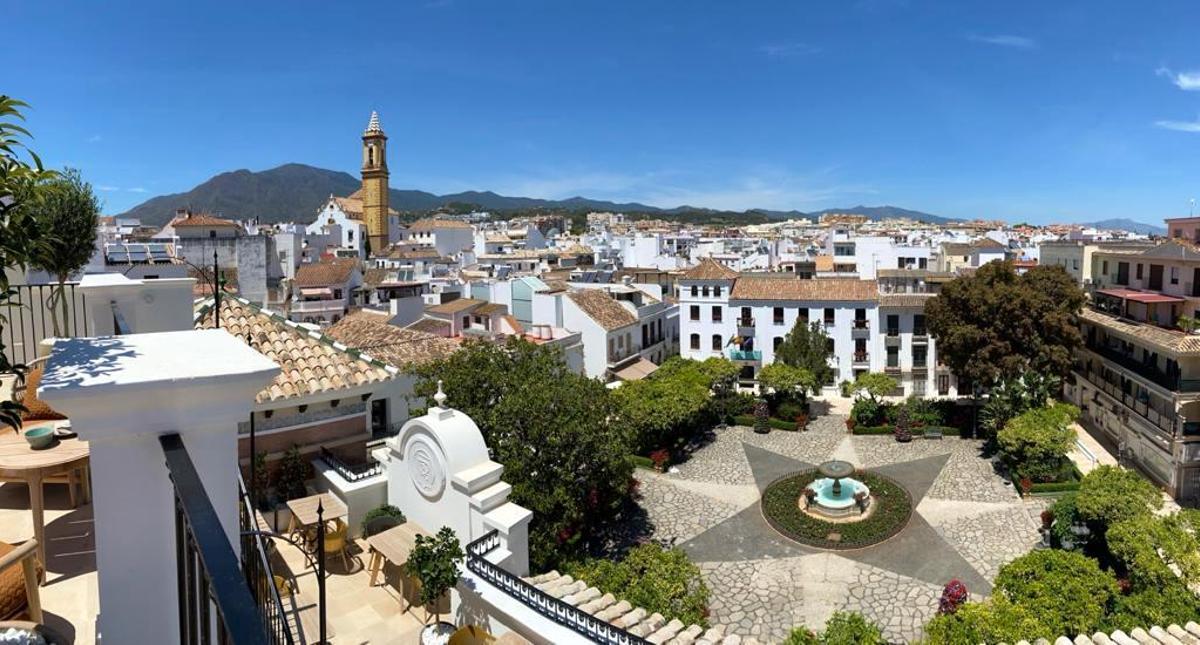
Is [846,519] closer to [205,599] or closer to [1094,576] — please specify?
[1094,576]

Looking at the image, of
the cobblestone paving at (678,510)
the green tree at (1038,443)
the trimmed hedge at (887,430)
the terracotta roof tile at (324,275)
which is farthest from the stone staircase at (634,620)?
the terracotta roof tile at (324,275)

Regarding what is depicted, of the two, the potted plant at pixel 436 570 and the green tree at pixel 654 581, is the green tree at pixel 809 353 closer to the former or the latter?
the green tree at pixel 654 581

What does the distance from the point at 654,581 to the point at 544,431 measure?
387 centimetres

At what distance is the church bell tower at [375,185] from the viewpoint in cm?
8069

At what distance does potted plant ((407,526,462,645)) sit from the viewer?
35.0 ft

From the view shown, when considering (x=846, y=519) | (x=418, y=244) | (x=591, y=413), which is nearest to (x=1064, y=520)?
(x=846, y=519)

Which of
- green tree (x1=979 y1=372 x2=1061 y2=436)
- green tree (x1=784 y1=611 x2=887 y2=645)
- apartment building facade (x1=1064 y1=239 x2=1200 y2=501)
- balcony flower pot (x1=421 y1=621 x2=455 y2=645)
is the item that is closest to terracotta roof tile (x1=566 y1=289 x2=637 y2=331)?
green tree (x1=979 y1=372 x2=1061 y2=436)

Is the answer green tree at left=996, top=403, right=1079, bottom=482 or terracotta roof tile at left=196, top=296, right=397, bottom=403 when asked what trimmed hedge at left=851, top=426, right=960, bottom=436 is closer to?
green tree at left=996, top=403, right=1079, bottom=482

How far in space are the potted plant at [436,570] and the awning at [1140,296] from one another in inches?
1148

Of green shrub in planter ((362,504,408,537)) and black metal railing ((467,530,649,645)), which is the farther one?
green shrub in planter ((362,504,408,537))

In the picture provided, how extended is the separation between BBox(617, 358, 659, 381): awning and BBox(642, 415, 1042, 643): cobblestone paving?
7622 millimetres

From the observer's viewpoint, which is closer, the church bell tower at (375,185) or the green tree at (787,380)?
the green tree at (787,380)

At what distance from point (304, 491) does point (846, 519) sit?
15022mm

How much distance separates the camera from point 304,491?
14.2 metres
